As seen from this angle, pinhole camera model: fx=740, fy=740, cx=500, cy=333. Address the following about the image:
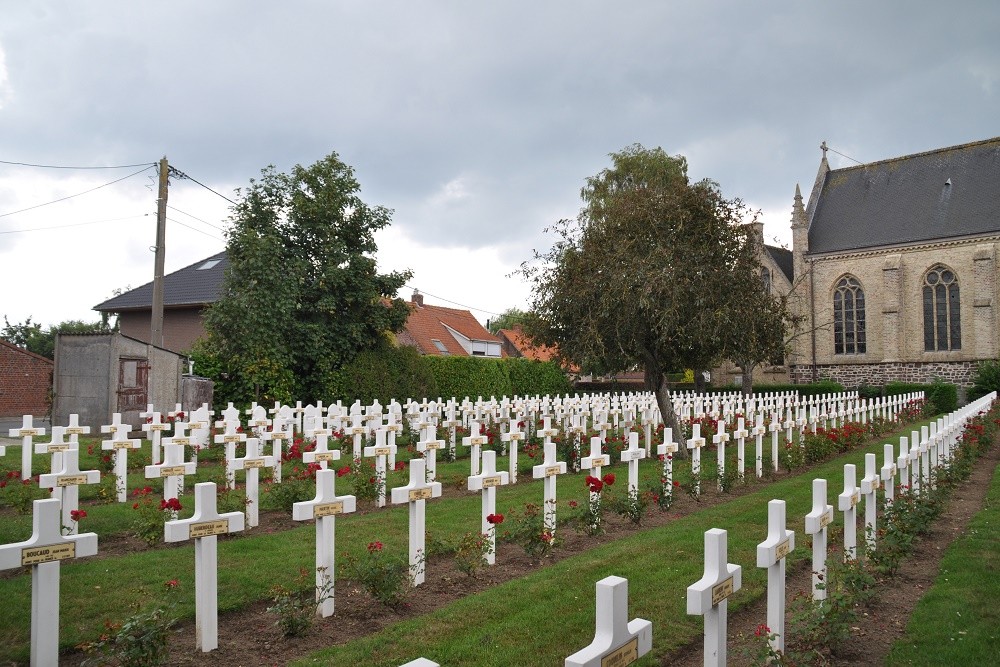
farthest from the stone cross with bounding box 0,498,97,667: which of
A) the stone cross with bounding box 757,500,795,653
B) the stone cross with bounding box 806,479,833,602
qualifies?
the stone cross with bounding box 806,479,833,602

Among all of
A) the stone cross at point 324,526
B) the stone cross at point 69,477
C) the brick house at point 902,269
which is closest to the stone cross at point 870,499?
the stone cross at point 324,526

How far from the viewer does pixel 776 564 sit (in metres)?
4.19

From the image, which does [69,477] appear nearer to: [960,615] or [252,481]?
[252,481]

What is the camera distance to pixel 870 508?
6469mm

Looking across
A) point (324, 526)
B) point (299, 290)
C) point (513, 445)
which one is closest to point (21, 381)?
point (299, 290)

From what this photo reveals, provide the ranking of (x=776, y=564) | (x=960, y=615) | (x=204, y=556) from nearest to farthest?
(x=776, y=564) < (x=204, y=556) < (x=960, y=615)

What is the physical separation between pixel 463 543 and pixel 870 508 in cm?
356

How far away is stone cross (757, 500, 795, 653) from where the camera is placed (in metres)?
4.06

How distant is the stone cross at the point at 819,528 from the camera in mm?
4836

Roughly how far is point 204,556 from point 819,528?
394 centimetres

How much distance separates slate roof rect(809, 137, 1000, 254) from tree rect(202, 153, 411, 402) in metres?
28.7

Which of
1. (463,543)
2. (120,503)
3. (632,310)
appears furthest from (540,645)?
(632,310)

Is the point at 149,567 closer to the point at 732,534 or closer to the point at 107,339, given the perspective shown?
the point at 732,534

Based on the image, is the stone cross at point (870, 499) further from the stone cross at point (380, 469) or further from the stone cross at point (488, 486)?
the stone cross at point (380, 469)
